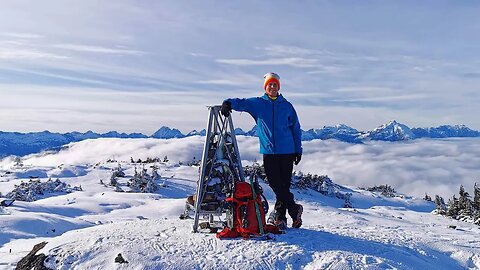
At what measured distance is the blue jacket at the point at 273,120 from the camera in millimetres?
8666

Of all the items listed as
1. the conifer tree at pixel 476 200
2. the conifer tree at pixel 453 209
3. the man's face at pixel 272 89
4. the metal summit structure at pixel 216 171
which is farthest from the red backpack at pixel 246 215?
the conifer tree at pixel 476 200

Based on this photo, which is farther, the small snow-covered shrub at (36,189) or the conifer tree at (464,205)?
the small snow-covered shrub at (36,189)

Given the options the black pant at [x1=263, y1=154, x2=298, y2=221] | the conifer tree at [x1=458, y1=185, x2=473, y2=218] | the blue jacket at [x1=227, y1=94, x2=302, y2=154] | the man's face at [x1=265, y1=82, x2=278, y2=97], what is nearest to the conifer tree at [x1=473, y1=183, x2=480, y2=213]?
the conifer tree at [x1=458, y1=185, x2=473, y2=218]

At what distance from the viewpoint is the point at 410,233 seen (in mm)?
9828

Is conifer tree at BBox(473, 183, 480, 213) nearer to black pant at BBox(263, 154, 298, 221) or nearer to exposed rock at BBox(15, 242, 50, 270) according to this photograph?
black pant at BBox(263, 154, 298, 221)

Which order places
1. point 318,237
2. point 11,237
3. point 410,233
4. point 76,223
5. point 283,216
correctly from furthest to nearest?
point 76,223 → point 11,237 → point 410,233 → point 283,216 → point 318,237

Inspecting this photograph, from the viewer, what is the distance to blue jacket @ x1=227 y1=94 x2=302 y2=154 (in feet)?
28.4

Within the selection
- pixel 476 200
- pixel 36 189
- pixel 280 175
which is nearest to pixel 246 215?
pixel 280 175

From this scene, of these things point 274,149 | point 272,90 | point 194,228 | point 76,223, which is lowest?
point 76,223

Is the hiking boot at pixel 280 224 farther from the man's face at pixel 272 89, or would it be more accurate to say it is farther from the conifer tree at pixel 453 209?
the conifer tree at pixel 453 209

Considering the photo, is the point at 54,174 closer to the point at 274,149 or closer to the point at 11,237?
the point at 11,237

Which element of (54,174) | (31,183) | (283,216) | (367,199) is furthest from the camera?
(367,199)

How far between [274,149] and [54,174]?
2383 cm

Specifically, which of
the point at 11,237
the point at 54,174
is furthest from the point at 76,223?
the point at 54,174
